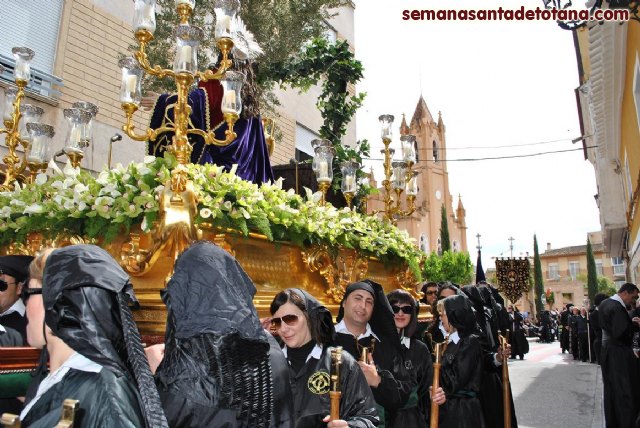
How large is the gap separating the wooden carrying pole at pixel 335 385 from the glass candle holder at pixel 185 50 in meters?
2.29

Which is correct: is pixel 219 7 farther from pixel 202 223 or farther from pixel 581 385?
pixel 581 385

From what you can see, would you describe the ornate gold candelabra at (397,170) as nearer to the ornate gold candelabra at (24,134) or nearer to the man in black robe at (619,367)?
the man in black robe at (619,367)

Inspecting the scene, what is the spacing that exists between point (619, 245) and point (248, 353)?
20221 millimetres

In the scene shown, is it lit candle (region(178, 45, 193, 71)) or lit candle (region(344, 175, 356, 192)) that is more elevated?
lit candle (region(178, 45, 193, 71))

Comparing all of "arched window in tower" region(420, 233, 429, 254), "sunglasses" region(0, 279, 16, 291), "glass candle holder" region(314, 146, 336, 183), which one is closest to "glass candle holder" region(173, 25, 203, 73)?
"sunglasses" region(0, 279, 16, 291)

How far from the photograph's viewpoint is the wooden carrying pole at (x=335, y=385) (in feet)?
7.91

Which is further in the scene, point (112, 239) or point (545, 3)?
point (545, 3)

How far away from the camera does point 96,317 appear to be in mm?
1540

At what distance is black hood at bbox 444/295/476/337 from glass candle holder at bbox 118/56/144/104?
306cm

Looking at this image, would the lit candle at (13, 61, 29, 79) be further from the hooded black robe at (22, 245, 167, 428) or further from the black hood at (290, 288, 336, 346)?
the hooded black robe at (22, 245, 167, 428)

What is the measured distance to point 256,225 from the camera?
3588mm

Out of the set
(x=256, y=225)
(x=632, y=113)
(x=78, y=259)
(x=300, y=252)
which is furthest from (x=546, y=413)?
(x=78, y=259)

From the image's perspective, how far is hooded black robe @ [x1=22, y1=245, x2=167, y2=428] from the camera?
143 cm

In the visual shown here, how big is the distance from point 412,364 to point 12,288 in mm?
2672
